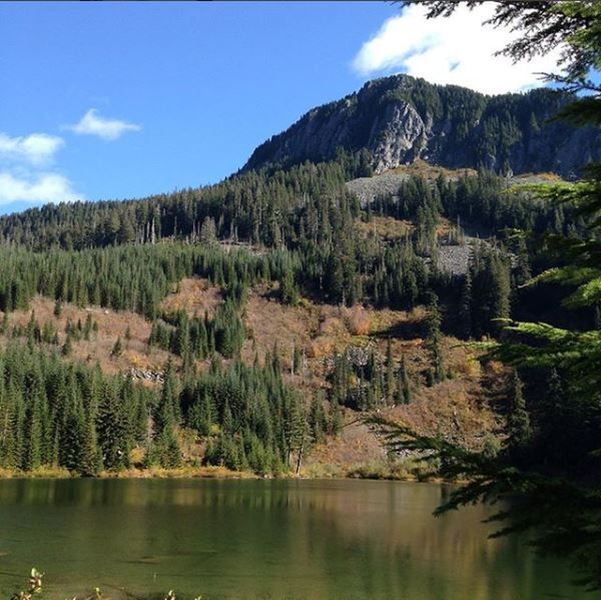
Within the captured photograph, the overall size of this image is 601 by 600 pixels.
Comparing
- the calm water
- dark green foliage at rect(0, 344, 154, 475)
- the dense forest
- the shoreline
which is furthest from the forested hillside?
the calm water

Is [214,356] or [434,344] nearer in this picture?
[434,344]

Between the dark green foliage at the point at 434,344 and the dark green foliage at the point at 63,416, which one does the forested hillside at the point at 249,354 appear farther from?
the dark green foliage at the point at 434,344

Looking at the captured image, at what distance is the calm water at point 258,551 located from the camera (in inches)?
1083

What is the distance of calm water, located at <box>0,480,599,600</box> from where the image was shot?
27516mm

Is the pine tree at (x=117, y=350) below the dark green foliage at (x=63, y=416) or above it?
above

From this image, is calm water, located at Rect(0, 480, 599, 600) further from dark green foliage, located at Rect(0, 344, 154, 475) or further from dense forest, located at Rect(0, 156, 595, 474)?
dark green foliage, located at Rect(0, 344, 154, 475)

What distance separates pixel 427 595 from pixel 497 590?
3482 millimetres

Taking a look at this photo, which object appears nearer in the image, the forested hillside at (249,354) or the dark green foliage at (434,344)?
the forested hillside at (249,354)

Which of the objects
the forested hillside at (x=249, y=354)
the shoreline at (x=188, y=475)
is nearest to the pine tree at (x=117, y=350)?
the forested hillside at (x=249, y=354)

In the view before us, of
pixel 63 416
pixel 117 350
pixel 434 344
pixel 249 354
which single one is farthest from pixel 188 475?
pixel 434 344

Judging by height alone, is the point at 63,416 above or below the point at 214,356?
below

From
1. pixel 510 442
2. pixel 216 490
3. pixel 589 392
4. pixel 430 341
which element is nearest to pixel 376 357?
pixel 430 341

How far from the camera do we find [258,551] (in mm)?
35594

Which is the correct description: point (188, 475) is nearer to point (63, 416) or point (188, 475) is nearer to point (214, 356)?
point (63, 416)
